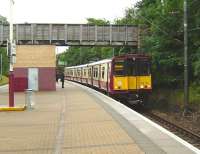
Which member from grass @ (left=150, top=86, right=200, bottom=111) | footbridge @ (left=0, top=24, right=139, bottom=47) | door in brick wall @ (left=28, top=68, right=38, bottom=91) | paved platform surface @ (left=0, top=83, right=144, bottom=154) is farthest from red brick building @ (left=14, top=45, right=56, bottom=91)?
paved platform surface @ (left=0, top=83, right=144, bottom=154)

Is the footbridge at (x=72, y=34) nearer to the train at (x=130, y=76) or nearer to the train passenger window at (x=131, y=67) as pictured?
the train at (x=130, y=76)

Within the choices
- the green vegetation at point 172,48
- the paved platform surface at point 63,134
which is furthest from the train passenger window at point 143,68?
the paved platform surface at point 63,134

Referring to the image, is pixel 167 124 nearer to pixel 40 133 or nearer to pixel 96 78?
pixel 40 133

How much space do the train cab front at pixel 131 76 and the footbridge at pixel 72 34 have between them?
15448 mm

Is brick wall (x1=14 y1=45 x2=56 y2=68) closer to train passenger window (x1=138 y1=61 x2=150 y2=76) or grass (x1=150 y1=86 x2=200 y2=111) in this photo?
grass (x1=150 y1=86 x2=200 y2=111)

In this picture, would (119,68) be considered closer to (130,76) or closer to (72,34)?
(130,76)

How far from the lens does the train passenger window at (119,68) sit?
33875 millimetres

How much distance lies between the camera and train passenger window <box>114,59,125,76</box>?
33.9 metres

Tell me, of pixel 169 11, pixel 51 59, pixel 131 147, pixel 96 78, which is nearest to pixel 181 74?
pixel 169 11

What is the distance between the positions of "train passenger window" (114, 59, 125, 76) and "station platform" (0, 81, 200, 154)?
12.6 m

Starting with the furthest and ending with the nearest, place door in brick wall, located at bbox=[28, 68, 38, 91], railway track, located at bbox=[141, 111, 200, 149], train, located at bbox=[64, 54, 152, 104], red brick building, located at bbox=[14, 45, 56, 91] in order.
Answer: red brick building, located at bbox=[14, 45, 56, 91] < door in brick wall, located at bbox=[28, 68, 38, 91] < train, located at bbox=[64, 54, 152, 104] < railway track, located at bbox=[141, 111, 200, 149]

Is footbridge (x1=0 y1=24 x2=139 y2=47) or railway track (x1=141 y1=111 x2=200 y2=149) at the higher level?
footbridge (x1=0 y1=24 x2=139 y2=47)

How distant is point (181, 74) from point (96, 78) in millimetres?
8822

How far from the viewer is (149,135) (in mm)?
14273
